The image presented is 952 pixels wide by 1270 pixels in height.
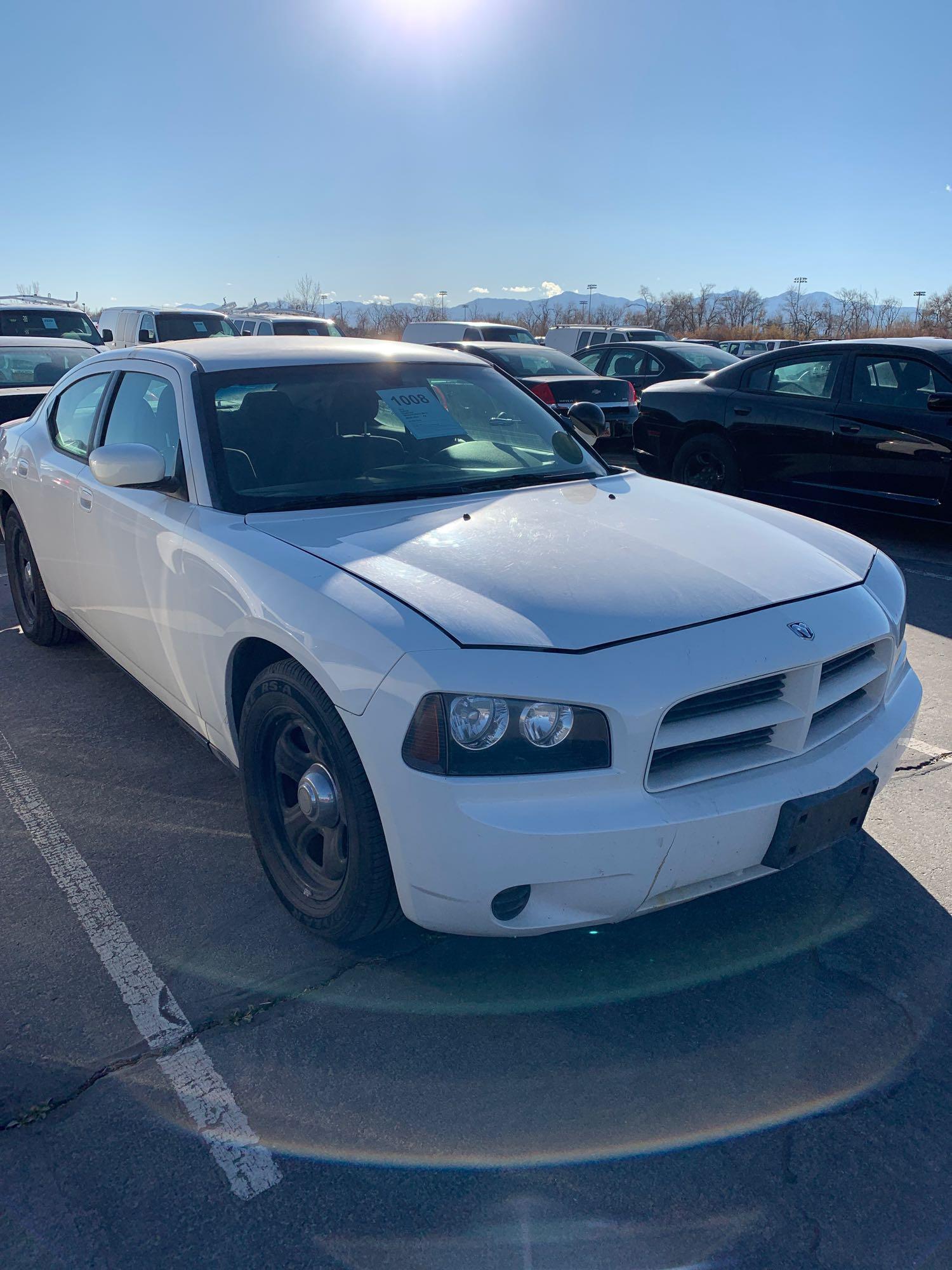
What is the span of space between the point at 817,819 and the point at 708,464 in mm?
6423

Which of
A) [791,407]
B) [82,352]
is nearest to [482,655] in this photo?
[791,407]

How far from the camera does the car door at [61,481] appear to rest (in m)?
4.20

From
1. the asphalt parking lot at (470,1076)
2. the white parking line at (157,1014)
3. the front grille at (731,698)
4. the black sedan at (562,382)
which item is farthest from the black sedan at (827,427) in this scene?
the white parking line at (157,1014)

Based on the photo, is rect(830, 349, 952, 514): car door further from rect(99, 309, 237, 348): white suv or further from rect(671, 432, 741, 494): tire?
rect(99, 309, 237, 348): white suv

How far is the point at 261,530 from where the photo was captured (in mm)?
2865

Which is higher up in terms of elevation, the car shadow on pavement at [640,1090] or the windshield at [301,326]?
the windshield at [301,326]

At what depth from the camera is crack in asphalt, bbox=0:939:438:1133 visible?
2129 mm

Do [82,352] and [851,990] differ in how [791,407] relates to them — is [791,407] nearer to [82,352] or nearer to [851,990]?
[851,990]

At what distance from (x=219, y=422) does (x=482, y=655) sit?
1.58 m

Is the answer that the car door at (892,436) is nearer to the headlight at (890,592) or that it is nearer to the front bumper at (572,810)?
the headlight at (890,592)

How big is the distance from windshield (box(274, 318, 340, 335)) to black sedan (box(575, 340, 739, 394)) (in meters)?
5.93

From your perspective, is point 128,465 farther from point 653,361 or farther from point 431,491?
point 653,361

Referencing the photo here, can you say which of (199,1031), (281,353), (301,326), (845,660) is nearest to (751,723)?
(845,660)

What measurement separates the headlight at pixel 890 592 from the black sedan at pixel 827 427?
4.28 metres
